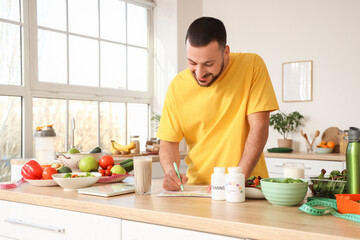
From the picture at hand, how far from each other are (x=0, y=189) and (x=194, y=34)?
1091 millimetres

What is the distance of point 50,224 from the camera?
1.56m

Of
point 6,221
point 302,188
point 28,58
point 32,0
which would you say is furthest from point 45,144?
point 302,188

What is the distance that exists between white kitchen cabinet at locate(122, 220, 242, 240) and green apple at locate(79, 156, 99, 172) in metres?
0.63

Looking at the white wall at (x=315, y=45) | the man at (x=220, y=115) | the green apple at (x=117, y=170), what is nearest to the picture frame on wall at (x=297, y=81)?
the white wall at (x=315, y=45)

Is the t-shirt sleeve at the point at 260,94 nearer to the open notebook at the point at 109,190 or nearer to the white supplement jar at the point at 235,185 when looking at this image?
the white supplement jar at the point at 235,185

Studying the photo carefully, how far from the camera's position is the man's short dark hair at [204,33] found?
1.57 meters

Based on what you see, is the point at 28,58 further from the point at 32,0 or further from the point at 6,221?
the point at 6,221

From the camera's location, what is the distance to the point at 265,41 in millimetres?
4852

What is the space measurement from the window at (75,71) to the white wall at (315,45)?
64 centimetres

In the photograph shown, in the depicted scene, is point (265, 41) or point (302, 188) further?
point (265, 41)

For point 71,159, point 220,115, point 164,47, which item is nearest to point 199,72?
point 220,115

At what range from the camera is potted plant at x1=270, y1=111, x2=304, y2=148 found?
4535mm

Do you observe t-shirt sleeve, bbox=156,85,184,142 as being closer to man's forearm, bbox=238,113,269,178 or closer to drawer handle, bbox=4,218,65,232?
man's forearm, bbox=238,113,269,178

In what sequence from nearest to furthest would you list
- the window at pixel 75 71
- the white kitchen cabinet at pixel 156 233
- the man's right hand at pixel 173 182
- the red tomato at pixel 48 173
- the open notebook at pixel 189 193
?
1. the white kitchen cabinet at pixel 156 233
2. the open notebook at pixel 189 193
3. the man's right hand at pixel 173 182
4. the red tomato at pixel 48 173
5. the window at pixel 75 71
